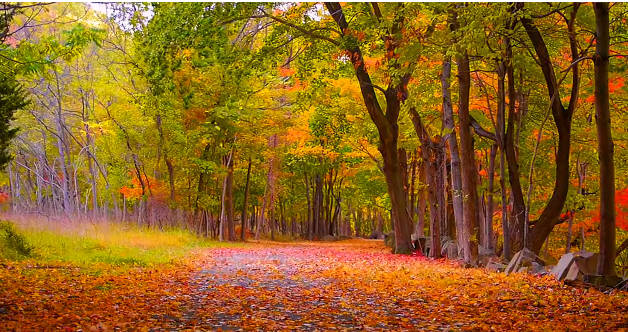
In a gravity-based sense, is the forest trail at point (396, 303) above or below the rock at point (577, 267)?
below

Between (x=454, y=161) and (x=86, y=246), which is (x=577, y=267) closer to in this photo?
(x=454, y=161)

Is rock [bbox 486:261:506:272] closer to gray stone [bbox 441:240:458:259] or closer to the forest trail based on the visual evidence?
the forest trail

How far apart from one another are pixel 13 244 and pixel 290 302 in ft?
26.2

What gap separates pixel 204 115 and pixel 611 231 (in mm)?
20345

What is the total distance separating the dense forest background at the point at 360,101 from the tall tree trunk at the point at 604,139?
0.71ft

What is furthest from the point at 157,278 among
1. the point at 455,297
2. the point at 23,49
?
the point at 455,297

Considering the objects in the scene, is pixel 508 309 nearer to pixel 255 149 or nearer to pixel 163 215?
pixel 163 215

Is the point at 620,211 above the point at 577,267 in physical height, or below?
above

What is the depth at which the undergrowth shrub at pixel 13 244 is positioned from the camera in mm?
12786

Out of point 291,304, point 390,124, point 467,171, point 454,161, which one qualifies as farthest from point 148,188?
point 291,304

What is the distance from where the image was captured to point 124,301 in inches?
305

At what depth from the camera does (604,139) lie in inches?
362

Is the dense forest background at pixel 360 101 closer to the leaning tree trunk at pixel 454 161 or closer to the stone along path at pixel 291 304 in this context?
the leaning tree trunk at pixel 454 161

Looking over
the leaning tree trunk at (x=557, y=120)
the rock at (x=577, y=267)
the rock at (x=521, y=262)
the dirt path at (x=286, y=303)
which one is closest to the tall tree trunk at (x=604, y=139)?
the rock at (x=577, y=267)
